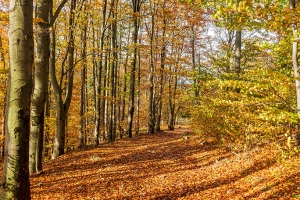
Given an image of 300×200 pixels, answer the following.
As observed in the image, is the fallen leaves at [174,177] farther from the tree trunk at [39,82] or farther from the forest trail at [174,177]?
the tree trunk at [39,82]

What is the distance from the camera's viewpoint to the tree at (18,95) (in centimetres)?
396

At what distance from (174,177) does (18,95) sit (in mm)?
5466

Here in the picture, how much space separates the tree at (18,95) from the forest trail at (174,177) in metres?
2.28

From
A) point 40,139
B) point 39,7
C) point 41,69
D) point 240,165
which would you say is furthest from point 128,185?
point 39,7

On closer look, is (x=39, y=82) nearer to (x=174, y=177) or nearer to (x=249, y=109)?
(x=174, y=177)

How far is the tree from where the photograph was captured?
3.96 metres

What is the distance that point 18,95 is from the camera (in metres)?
4.00


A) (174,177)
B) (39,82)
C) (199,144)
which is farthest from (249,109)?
(39,82)

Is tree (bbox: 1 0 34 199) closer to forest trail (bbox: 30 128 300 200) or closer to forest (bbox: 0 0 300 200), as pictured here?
forest (bbox: 0 0 300 200)

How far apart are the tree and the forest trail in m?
2.28

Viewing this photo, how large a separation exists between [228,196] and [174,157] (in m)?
4.48

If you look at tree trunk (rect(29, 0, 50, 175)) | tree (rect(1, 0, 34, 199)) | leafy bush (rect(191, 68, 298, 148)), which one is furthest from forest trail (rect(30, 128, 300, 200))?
tree (rect(1, 0, 34, 199))

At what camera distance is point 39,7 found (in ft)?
22.5

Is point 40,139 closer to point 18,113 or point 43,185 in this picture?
point 43,185
